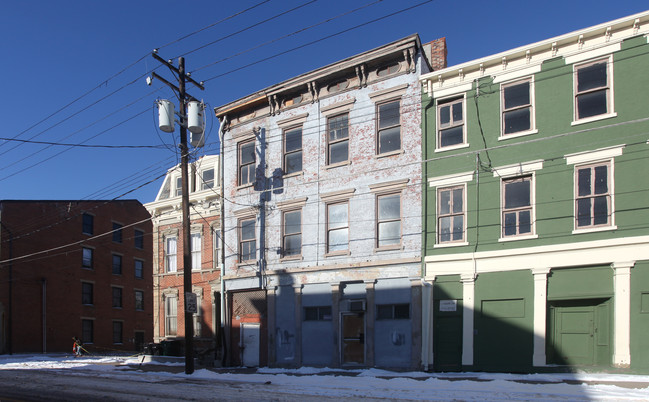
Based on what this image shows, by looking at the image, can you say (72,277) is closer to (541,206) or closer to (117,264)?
(117,264)

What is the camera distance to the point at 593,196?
1579 cm

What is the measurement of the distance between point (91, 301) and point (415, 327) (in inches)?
1205

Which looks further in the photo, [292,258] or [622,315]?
[292,258]

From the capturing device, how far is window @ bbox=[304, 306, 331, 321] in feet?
67.4

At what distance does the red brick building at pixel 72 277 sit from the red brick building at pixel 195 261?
4175 mm

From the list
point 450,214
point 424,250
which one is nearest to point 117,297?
point 424,250

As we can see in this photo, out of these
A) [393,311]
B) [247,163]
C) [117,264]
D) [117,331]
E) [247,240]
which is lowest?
[117,331]

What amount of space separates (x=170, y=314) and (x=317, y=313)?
37.4 feet

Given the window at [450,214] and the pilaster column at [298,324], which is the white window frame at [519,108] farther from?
the pilaster column at [298,324]

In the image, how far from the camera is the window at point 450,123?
18656 millimetres

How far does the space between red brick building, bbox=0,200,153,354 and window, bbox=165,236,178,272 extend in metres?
4.40

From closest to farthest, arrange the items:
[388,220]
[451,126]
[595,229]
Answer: [595,229], [451,126], [388,220]

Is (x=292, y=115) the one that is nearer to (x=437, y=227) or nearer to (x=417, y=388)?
(x=437, y=227)

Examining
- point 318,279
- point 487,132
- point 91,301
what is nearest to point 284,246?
point 318,279
